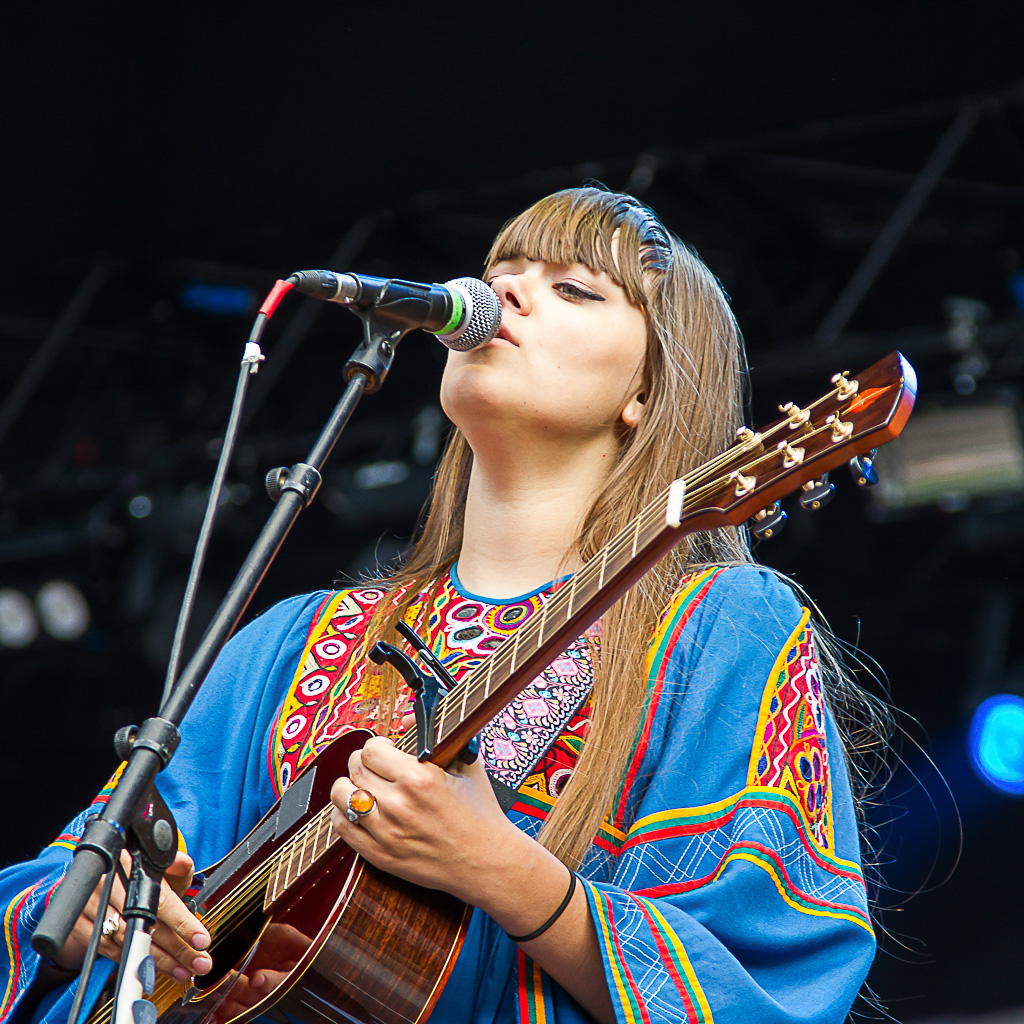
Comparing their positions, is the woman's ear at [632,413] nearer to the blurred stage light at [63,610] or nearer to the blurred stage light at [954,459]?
the blurred stage light at [954,459]

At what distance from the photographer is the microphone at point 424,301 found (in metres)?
1.63

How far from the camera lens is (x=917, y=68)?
4129mm

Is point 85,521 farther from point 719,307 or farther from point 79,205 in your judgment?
point 719,307

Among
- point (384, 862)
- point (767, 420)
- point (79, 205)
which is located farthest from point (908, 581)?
point (384, 862)

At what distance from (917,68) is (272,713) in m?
3.27

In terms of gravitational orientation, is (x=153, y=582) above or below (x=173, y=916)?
above

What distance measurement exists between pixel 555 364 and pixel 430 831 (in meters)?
0.79

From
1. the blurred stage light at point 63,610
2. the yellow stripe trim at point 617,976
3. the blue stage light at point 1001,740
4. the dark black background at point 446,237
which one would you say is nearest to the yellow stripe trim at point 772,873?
the yellow stripe trim at point 617,976

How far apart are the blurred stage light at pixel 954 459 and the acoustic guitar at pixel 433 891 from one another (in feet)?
11.5

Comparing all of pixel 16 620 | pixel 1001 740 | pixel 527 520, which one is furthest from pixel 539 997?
pixel 16 620

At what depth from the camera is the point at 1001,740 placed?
520 centimetres

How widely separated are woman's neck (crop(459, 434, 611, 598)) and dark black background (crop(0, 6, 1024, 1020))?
5.78ft

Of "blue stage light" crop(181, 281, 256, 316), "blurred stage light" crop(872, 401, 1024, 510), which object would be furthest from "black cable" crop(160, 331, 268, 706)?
"blue stage light" crop(181, 281, 256, 316)

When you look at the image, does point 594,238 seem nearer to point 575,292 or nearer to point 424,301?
point 575,292
